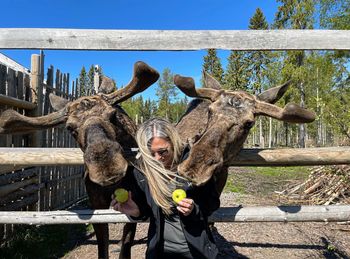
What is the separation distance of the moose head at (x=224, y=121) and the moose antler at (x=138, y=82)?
29cm

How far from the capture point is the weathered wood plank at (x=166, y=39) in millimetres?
3576

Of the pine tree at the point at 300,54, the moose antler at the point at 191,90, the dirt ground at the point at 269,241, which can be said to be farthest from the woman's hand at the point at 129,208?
the pine tree at the point at 300,54

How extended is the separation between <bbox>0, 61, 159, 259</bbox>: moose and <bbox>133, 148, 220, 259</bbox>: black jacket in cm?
41

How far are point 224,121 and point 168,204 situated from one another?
965 millimetres

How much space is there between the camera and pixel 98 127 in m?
3.15

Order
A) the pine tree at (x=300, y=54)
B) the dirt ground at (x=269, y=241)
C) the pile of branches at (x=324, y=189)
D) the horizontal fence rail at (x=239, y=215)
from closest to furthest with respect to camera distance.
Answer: the horizontal fence rail at (x=239, y=215) < the dirt ground at (x=269, y=241) < the pile of branches at (x=324, y=189) < the pine tree at (x=300, y=54)

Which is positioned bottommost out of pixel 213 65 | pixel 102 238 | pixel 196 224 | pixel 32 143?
pixel 102 238

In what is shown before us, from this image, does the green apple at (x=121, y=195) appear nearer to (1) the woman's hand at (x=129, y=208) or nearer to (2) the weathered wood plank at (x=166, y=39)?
(1) the woman's hand at (x=129, y=208)

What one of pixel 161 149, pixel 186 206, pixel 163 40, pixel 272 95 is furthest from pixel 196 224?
pixel 163 40

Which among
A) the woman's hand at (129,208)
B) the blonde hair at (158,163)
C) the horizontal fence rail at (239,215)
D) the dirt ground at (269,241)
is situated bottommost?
the dirt ground at (269,241)

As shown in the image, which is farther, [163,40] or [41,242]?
[41,242]

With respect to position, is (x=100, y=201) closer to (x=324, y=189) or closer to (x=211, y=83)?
(x=211, y=83)

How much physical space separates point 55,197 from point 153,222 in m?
6.54

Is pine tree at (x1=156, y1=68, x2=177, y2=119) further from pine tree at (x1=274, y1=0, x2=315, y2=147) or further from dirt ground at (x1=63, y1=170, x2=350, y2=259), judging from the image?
dirt ground at (x1=63, y1=170, x2=350, y2=259)
